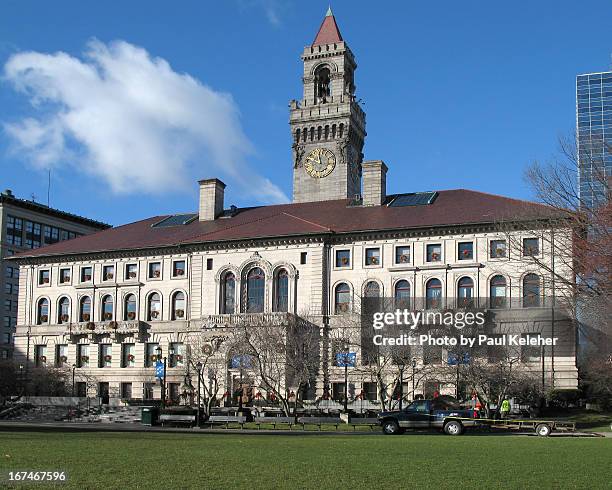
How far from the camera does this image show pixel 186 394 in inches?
2781

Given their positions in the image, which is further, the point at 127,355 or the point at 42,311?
the point at 42,311

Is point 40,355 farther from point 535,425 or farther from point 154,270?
point 535,425

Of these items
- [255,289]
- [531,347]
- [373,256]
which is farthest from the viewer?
[255,289]

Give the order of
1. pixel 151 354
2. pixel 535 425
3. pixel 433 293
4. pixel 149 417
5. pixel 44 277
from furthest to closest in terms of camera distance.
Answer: pixel 44 277
pixel 151 354
pixel 433 293
pixel 149 417
pixel 535 425

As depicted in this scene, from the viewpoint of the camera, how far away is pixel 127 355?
80750mm

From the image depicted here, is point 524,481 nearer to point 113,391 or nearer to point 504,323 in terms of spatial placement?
point 504,323

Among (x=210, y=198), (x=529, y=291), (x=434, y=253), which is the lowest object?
(x=529, y=291)

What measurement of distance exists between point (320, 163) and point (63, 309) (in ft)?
108

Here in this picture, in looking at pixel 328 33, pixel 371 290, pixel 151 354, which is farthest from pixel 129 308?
pixel 328 33

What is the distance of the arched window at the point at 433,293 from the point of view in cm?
7000

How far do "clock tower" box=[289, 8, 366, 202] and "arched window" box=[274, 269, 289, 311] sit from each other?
24.5 m

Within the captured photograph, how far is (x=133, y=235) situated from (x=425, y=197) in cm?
2797

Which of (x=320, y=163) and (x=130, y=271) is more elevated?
(x=320, y=163)

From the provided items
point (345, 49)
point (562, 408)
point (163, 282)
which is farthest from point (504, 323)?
point (345, 49)
